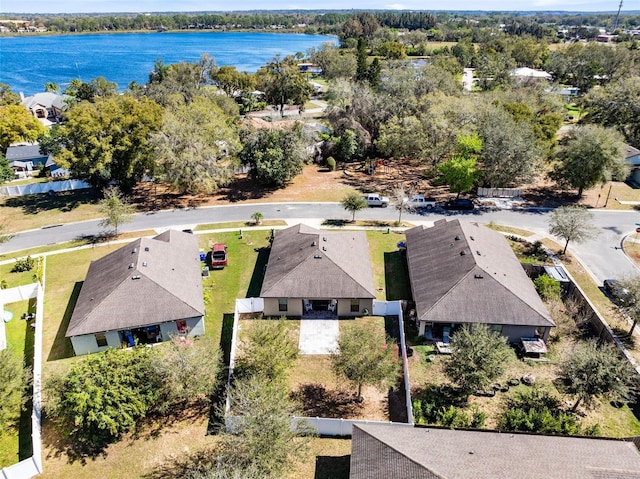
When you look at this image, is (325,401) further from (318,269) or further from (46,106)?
(46,106)

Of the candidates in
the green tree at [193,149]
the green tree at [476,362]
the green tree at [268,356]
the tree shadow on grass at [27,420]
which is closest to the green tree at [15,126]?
the green tree at [193,149]

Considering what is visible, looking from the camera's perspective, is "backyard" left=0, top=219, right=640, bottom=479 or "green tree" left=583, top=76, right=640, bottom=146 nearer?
"backyard" left=0, top=219, right=640, bottom=479

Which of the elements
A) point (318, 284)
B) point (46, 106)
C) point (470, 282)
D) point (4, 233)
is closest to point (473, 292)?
point (470, 282)

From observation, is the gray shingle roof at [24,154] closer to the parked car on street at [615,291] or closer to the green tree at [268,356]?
the green tree at [268,356]

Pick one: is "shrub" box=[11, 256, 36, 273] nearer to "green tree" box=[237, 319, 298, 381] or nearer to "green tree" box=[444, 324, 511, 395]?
"green tree" box=[237, 319, 298, 381]

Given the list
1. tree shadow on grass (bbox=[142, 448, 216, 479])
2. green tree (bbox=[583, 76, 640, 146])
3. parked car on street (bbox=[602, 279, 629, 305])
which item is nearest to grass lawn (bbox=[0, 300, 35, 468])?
tree shadow on grass (bbox=[142, 448, 216, 479])

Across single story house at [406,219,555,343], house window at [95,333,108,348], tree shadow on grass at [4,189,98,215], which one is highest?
single story house at [406,219,555,343]

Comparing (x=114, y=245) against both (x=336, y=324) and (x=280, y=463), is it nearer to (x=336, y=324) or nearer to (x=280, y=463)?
(x=336, y=324)
